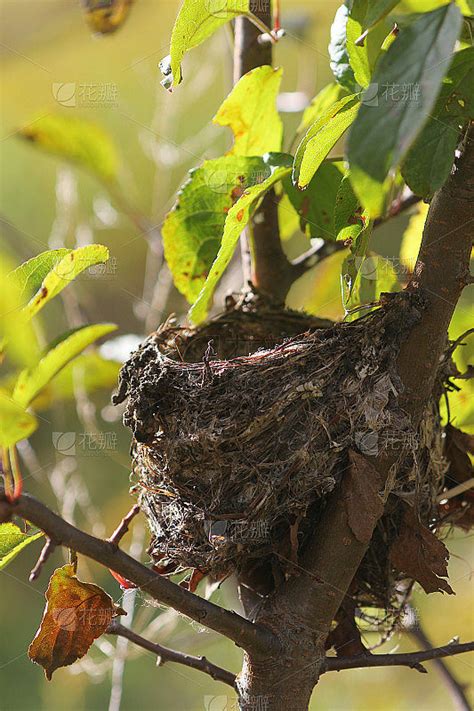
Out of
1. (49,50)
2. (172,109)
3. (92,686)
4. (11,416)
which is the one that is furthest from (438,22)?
(92,686)

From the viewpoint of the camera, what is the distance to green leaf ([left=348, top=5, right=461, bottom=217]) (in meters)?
0.41

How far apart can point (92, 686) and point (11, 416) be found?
1.86 m

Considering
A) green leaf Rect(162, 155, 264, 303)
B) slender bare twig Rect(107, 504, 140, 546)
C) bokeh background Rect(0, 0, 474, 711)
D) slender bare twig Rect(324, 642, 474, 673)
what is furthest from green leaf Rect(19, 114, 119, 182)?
slender bare twig Rect(324, 642, 474, 673)

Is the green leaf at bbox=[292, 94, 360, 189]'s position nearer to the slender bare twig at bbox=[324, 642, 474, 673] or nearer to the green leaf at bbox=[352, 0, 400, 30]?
the green leaf at bbox=[352, 0, 400, 30]

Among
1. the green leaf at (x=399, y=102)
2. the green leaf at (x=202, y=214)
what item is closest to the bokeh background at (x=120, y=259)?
the green leaf at (x=202, y=214)

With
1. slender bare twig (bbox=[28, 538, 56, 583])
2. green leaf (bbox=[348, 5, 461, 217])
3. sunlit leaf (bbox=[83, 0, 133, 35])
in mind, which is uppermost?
sunlit leaf (bbox=[83, 0, 133, 35])

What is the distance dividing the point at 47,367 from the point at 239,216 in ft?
0.84

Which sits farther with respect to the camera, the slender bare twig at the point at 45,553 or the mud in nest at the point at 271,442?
the mud in nest at the point at 271,442

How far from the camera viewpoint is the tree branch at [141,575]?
0.48 m

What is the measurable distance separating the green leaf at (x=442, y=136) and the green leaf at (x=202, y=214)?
0.29 m

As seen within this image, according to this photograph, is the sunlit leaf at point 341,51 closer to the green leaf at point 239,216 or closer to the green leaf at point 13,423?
the green leaf at point 239,216

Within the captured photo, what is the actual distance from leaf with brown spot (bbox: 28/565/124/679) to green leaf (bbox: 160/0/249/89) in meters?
0.44
